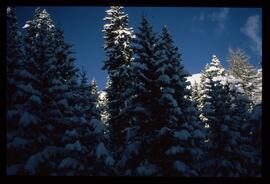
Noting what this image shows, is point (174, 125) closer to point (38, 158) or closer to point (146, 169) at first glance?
point (146, 169)

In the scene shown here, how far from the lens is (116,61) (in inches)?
968

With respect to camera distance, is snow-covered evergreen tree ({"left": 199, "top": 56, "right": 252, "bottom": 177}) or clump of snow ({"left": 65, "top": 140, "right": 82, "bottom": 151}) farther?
snow-covered evergreen tree ({"left": 199, "top": 56, "right": 252, "bottom": 177})

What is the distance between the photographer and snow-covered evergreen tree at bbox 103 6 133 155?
74.4 feet

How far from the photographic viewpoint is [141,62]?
17422 millimetres

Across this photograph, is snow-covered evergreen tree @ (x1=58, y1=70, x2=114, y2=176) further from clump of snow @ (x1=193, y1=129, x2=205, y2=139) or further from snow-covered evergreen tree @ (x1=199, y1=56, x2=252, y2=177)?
snow-covered evergreen tree @ (x1=199, y1=56, x2=252, y2=177)

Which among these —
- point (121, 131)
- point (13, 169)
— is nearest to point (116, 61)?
point (121, 131)

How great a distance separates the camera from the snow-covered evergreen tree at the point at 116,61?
74.4 feet

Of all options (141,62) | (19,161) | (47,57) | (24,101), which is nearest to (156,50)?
(141,62)

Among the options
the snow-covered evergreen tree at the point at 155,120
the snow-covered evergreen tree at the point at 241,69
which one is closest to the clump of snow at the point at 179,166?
the snow-covered evergreen tree at the point at 155,120

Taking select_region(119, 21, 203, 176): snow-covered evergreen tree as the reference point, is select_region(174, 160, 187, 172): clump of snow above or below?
below

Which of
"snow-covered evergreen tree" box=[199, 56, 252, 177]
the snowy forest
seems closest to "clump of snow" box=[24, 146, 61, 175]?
the snowy forest

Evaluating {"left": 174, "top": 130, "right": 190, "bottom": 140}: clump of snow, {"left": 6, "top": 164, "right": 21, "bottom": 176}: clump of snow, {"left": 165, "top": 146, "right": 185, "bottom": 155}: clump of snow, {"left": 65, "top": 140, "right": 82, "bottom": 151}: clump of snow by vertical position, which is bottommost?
{"left": 6, "top": 164, "right": 21, "bottom": 176}: clump of snow

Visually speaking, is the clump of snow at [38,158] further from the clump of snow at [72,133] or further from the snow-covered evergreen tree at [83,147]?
the clump of snow at [72,133]

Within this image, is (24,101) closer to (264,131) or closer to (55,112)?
(55,112)
